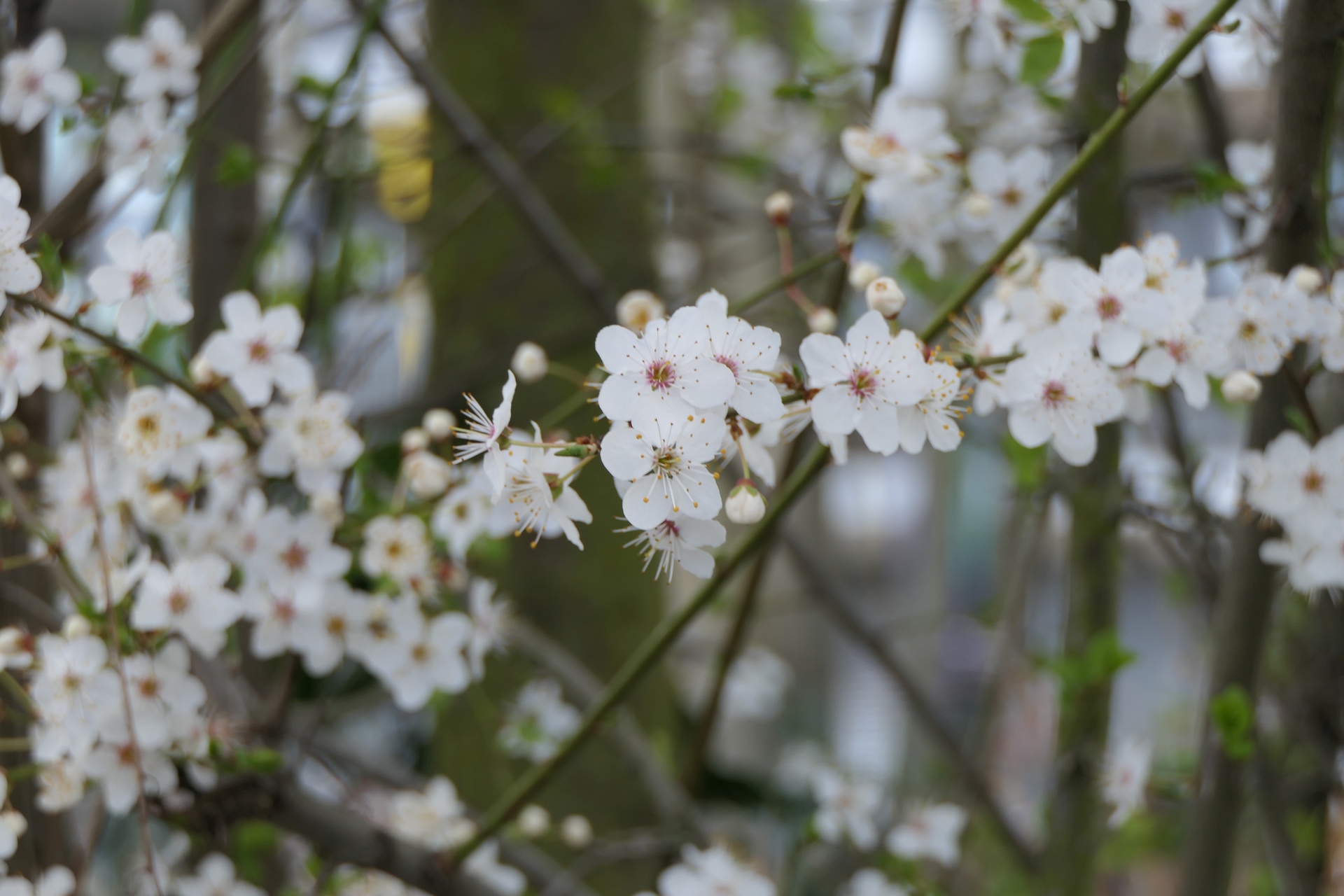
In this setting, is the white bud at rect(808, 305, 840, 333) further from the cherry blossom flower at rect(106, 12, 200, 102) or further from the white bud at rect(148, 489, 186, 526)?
the cherry blossom flower at rect(106, 12, 200, 102)

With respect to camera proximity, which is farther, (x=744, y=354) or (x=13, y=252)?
(x=13, y=252)

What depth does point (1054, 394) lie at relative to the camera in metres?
0.84

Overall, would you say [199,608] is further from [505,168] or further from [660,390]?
[505,168]

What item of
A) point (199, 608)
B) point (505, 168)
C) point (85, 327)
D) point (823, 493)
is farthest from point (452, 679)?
point (823, 493)

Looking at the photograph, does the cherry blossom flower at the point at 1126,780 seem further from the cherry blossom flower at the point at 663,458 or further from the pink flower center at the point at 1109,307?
the cherry blossom flower at the point at 663,458

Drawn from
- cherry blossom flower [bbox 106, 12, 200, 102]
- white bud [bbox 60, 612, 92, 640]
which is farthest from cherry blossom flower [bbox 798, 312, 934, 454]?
cherry blossom flower [bbox 106, 12, 200, 102]

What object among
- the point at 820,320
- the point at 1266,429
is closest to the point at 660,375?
the point at 820,320

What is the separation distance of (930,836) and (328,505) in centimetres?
114

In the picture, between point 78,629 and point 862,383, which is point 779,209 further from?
point 78,629

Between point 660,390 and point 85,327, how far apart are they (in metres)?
0.53

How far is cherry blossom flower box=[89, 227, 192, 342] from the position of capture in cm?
96

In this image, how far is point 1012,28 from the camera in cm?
121

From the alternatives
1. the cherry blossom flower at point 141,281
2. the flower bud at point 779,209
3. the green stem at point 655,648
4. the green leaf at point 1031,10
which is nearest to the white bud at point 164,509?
the cherry blossom flower at point 141,281

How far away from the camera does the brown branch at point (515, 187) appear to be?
1654 mm
